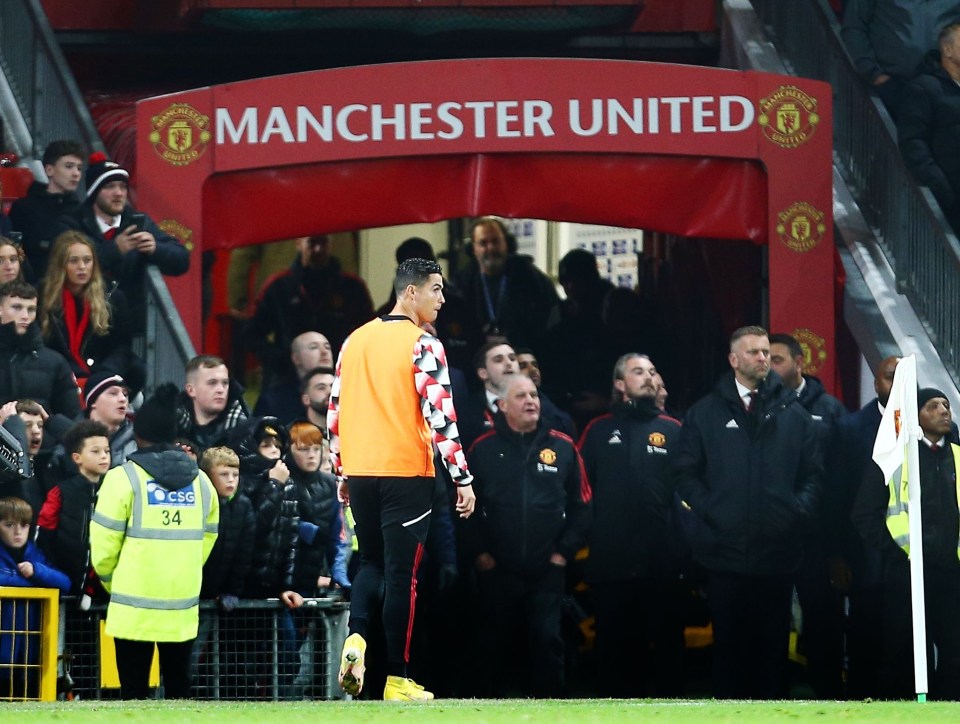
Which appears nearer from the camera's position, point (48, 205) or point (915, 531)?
point (915, 531)

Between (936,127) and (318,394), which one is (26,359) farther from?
(936,127)

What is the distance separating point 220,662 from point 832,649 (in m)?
3.53

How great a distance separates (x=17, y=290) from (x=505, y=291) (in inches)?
206

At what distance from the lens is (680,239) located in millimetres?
17359

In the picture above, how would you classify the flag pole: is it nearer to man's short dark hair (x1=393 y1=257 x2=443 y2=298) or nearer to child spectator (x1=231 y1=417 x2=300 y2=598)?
man's short dark hair (x1=393 y1=257 x2=443 y2=298)

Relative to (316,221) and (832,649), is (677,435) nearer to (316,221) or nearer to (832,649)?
(832,649)

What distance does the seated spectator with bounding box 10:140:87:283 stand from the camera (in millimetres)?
13422

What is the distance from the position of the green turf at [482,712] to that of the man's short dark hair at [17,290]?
10.6 ft

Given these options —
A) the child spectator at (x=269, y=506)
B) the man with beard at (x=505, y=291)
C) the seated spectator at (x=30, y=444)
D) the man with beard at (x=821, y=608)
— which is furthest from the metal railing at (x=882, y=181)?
the seated spectator at (x=30, y=444)

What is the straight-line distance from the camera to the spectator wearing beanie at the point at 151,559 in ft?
33.6

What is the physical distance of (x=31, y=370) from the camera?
11.9 metres

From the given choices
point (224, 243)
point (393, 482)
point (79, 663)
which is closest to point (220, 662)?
point (79, 663)

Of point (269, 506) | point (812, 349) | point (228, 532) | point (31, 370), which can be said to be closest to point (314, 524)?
point (269, 506)

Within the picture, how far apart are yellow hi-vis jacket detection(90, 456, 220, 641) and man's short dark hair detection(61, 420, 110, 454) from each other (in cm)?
59
